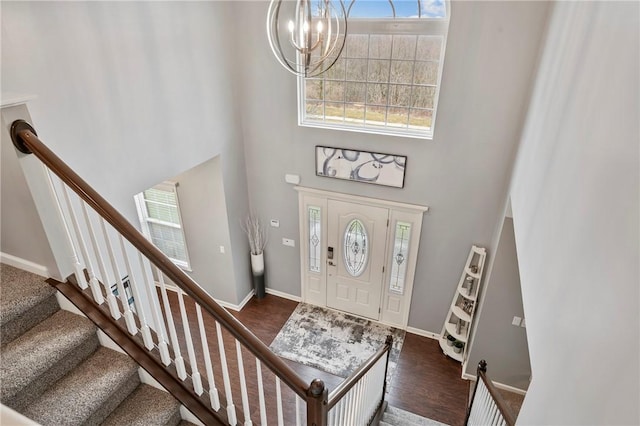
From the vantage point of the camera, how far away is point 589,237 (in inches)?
59.6

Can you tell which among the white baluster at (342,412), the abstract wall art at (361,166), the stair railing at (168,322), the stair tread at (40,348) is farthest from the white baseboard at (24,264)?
the abstract wall art at (361,166)

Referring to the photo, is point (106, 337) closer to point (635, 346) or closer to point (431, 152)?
point (635, 346)

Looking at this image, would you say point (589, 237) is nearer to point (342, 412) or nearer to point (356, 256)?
point (342, 412)

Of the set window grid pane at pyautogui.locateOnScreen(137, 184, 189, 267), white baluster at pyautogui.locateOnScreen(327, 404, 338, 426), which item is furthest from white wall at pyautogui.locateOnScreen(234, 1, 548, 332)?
white baluster at pyautogui.locateOnScreen(327, 404, 338, 426)

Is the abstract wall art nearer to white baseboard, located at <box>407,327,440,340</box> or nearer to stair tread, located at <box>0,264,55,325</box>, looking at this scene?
white baseboard, located at <box>407,327,440,340</box>

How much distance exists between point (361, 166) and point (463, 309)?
7.49 ft

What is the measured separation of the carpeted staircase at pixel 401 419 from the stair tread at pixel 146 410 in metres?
2.56

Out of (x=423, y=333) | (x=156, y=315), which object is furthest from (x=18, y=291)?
(x=423, y=333)

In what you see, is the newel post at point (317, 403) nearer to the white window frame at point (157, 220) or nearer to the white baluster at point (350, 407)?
the white baluster at point (350, 407)

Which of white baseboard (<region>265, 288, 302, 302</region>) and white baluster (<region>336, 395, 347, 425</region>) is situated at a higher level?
white baluster (<region>336, 395, 347, 425</region>)

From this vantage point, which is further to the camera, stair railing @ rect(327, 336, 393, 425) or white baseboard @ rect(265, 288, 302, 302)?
white baseboard @ rect(265, 288, 302, 302)

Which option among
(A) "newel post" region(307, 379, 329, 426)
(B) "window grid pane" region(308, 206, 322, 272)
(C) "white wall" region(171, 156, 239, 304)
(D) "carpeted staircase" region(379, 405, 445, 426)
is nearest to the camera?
(A) "newel post" region(307, 379, 329, 426)

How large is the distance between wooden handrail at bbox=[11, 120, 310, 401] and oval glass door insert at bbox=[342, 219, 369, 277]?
12.2ft

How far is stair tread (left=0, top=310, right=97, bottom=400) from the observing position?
1.95m
